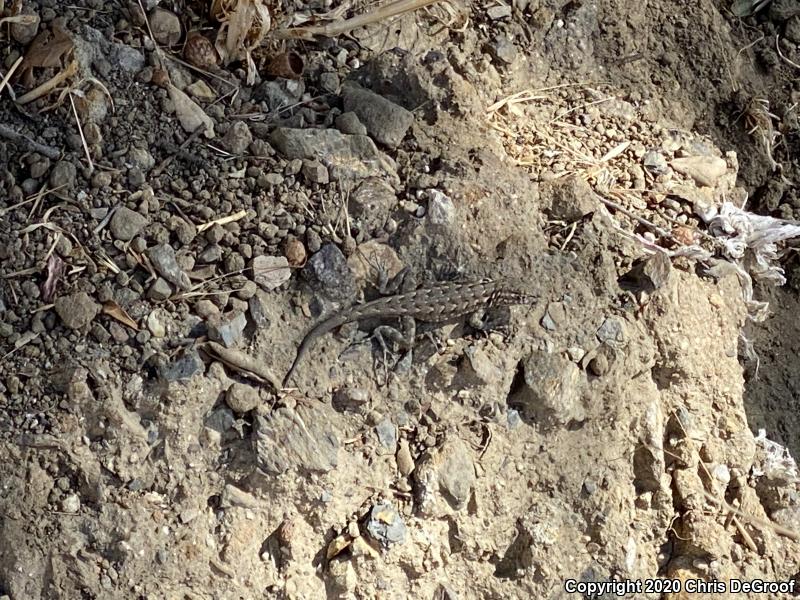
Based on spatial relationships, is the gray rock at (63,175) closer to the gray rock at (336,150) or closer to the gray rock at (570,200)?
the gray rock at (336,150)

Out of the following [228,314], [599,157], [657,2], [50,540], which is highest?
[657,2]

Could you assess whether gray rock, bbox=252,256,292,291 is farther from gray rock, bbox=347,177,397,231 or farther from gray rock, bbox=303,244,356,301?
gray rock, bbox=347,177,397,231

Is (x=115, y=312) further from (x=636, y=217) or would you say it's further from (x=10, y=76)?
(x=636, y=217)

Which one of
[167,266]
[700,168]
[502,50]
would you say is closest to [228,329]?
[167,266]

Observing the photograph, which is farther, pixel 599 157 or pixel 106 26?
pixel 599 157

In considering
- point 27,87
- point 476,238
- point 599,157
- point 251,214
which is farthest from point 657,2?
point 27,87

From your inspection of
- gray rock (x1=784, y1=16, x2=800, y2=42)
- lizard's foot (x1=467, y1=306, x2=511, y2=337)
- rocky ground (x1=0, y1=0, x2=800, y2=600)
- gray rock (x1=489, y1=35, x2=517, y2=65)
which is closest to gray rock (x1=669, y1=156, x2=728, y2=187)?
rocky ground (x1=0, y1=0, x2=800, y2=600)

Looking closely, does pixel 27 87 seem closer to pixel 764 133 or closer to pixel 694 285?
pixel 694 285
